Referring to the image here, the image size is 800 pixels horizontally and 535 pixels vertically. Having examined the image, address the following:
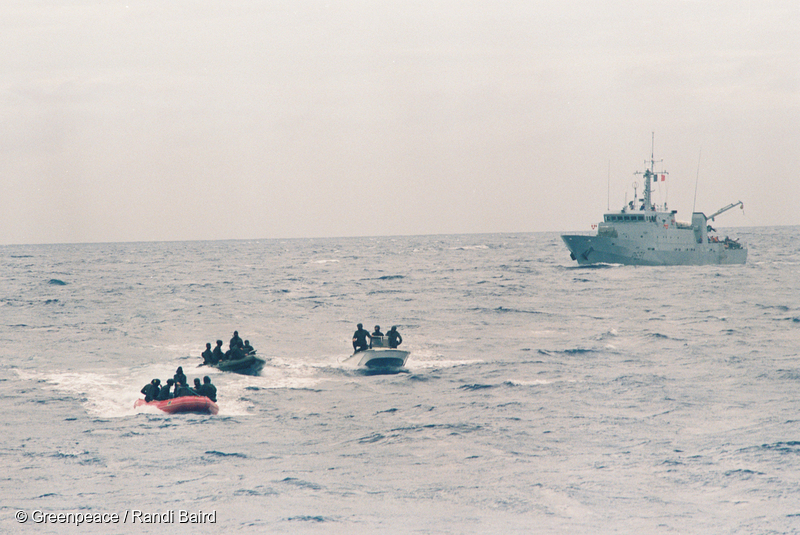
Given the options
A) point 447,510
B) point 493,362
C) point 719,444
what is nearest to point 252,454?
point 447,510

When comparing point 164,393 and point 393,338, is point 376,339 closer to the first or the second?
point 393,338

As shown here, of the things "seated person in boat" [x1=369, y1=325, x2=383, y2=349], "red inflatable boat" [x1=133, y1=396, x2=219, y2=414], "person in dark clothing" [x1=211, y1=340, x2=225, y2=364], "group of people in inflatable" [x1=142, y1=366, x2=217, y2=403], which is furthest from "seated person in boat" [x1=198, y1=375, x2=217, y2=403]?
"seated person in boat" [x1=369, y1=325, x2=383, y2=349]

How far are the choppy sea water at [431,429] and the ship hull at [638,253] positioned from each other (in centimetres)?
3389

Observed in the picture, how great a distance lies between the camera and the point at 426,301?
188ft

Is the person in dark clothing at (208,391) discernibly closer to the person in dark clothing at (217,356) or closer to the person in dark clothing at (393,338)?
the person in dark clothing at (217,356)

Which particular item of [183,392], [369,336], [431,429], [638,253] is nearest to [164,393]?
[183,392]

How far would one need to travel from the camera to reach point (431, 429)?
64.0 ft

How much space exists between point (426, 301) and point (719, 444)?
40.0 metres

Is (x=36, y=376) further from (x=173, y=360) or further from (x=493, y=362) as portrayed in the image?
(x=493, y=362)

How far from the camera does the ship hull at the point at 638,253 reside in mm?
80125

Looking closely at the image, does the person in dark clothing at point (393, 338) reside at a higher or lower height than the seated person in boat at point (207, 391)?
higher

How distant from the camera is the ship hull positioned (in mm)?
80125

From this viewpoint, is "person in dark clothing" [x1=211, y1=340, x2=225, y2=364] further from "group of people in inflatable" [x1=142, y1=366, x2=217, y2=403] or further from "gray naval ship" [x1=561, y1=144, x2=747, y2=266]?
"gray naval ship" [x1=561, y1=144, x2=747, y2=266]

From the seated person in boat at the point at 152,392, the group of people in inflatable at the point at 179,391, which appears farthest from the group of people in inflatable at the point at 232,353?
the seated person in boat at the point at 152,392
